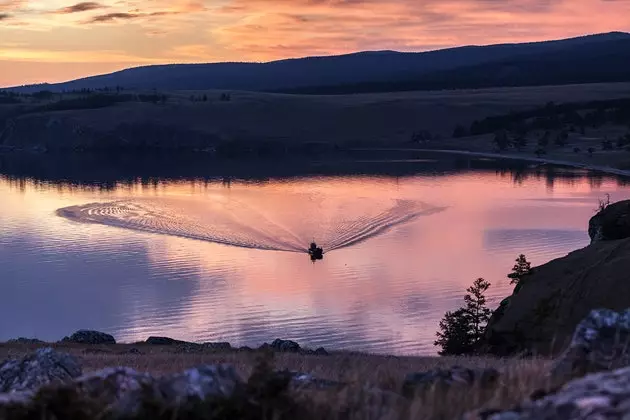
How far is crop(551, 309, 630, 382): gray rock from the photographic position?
5.18m

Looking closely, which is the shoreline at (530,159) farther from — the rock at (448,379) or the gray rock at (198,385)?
the gray rock at (198,385)

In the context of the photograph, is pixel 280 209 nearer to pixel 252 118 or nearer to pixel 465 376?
pixel 465 376

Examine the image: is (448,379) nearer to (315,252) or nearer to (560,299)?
(560,299)

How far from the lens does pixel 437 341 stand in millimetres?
24141

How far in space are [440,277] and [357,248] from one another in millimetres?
→ 8178

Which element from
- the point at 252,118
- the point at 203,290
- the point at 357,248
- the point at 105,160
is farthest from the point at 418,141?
the point at 203,290

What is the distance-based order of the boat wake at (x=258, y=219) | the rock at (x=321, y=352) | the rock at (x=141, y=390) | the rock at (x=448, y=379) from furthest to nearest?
1. the boat wake at (x=258, y=219)
2. the rock at (x=321, y=352)
3. the rock at (x=448, y=379)
4. the rock at (x=141, y=390)

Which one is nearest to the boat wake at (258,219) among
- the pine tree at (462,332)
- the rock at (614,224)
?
the rock at (614,224)

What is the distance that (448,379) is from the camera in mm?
5348

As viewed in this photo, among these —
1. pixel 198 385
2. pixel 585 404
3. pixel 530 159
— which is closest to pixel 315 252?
pixel 198 385

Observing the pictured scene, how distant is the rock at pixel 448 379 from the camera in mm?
5156

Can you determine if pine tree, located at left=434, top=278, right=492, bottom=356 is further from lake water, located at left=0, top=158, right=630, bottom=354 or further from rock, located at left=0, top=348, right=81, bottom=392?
rock, located at left=0, top=348, right=81, bottom=392

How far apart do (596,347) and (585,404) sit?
2021 mm

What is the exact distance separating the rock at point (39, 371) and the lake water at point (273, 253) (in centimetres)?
1807
